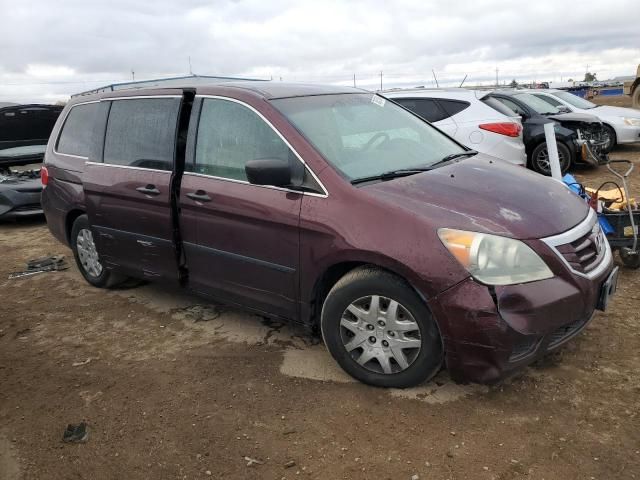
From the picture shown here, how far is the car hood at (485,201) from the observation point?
2.82 metres

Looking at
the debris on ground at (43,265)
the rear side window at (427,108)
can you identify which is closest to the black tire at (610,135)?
the rear side window at (427,108)

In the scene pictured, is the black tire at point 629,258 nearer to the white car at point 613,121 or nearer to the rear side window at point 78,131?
the rear side window at point 78,131

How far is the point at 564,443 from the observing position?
2.60 metres

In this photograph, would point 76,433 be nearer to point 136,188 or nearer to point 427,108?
point 136,188

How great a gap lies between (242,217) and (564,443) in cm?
216

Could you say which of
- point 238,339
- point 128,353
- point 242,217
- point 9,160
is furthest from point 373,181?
point 9,160

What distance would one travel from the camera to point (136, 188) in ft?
13.4

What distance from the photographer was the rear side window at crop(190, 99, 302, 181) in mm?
3445

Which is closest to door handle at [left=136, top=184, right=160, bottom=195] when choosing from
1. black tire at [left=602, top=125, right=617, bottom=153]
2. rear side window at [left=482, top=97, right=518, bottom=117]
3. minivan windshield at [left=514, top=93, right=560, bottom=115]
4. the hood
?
rear side window at [left=482, top=97, right=518, bottom=117]

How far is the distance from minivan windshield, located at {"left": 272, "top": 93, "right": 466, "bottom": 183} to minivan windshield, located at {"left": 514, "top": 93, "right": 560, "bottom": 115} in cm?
686

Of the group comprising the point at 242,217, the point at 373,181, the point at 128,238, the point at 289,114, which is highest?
the point at 289,114

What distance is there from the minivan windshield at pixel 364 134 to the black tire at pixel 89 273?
247 cm

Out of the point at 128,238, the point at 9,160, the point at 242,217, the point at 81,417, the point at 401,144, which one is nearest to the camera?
the point at 81,417

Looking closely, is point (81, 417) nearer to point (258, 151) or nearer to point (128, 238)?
point (128, 238)
